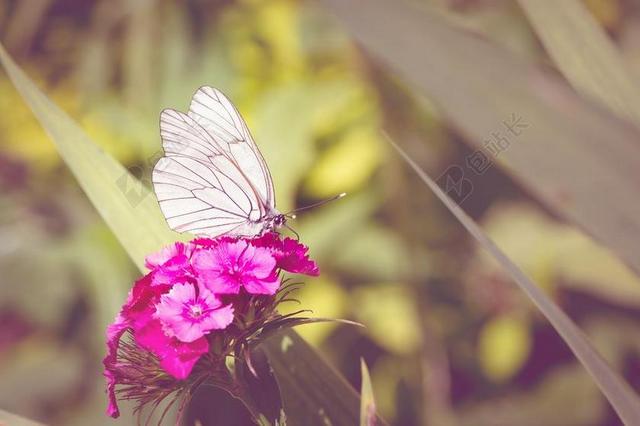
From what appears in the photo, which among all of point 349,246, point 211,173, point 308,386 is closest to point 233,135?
point 211,173

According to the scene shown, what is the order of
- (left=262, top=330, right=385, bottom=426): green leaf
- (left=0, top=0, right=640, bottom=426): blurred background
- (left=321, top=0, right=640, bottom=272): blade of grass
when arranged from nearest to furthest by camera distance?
(left=321, top=0, right=640, bottom=272): blade of grass
(left=262, top=330, right=385, bottom=426): green leaf
(left=0, top=0, right=640, bottom=426): blurred background

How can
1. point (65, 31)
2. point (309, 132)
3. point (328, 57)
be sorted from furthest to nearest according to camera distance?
point (65, 31) < point (328, 57) < point (309, 132)

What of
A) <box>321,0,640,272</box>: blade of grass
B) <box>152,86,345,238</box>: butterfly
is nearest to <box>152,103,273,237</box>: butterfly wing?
<box>152,86,345,238</box>: butterfly

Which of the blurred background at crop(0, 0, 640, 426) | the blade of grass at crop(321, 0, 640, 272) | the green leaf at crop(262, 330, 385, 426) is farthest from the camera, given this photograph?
the blurred background at crop(0, 0, 640, 426)

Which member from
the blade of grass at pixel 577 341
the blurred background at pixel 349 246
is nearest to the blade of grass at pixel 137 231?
the blade of grass at pixel 577 341

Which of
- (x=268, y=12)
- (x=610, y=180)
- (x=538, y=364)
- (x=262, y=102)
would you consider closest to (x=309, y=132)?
(x=262, y=102)

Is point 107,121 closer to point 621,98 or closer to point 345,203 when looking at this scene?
point 345,203

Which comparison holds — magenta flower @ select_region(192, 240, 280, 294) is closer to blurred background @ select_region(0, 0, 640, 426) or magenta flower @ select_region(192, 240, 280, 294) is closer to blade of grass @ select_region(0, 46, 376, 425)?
blade of grass @ select_region(0, 46, 376, 425)
